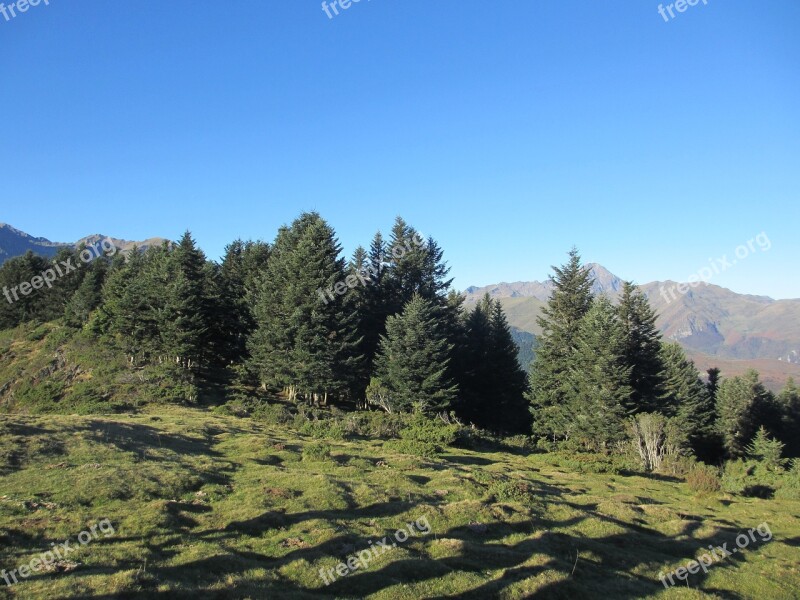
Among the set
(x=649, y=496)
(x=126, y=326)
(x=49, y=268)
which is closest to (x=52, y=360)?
(x=126, y=326)

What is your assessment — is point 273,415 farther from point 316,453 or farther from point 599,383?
point 599,383

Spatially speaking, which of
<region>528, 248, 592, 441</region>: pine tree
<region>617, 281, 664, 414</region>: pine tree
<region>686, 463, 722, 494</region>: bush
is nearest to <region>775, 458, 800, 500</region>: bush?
<region>686, 463, 722, 494</region>: bush

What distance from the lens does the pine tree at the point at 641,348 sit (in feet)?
172

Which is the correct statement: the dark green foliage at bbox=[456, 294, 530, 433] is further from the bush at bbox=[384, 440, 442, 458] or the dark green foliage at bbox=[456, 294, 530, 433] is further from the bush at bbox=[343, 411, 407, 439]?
the bush at bbox=[384, 440, 442, 458]

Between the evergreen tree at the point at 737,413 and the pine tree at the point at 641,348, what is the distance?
1762cm

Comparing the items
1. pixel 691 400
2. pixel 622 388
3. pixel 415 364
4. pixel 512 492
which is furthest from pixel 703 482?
pixel 691 400

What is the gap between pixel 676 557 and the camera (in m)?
16.5

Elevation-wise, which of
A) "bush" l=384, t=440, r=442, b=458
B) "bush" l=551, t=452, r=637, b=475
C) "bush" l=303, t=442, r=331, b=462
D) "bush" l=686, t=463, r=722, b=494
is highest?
"bush" l=303, t=442, r=331, b=462

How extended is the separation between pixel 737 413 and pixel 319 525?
70112 millimetres

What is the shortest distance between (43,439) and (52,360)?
3824 centimetres

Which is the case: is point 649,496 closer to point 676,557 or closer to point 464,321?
point 676,557

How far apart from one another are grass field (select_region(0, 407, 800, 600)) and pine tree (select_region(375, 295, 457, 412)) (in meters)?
19.1

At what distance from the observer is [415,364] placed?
47000 millimetres

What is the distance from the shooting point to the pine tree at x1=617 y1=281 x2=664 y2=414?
5228 centimetres
